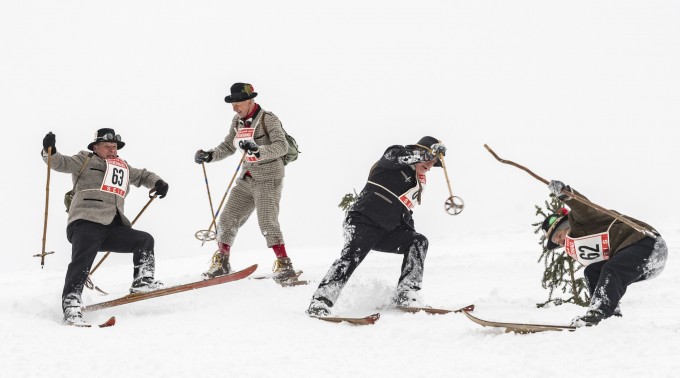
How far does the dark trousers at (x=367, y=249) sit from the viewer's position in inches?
230

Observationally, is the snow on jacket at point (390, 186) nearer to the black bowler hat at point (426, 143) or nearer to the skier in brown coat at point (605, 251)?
the black bowler hat at point (426, 143)

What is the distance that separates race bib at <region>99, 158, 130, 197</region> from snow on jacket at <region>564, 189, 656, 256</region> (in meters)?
4.34

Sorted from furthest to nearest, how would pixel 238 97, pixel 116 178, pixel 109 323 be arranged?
pixel 238 97, pixel 116 178, pixel 109 323

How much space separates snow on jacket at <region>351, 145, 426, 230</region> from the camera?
5.92 m

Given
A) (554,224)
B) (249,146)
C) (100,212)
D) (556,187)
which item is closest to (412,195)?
(554,224)

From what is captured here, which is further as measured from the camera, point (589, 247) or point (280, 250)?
point (280, 250)

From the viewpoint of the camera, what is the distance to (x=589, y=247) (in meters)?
5.28

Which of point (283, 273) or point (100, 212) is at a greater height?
point (100, 212)

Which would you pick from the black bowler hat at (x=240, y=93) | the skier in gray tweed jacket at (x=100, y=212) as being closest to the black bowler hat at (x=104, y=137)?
the skier in gray tweed jacket at (x=100, y=212)

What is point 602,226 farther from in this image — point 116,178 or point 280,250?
point 116,178

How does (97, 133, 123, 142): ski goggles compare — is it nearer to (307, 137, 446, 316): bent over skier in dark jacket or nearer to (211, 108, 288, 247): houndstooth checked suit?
(211, 108, 288, 247): houndstooth checked suit

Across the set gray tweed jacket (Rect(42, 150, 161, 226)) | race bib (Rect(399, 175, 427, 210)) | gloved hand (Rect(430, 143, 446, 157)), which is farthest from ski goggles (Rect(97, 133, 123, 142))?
gloved hand (Rect(430, 143, 446, 157))

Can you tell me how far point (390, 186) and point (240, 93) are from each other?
2421mm

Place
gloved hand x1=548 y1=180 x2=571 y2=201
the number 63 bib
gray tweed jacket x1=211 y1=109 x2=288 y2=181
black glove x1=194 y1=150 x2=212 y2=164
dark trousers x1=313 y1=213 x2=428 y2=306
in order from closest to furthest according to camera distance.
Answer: gloved hand x1=548 y1=180 x2=571 y2=201 < the number 63 bib < dark trousers x1=313 y1=213 x2=428 y2=306 < gray tweed jacket x1=211 y1=109 x2=288 y2=181 < black glove x1=194 y1=150 x2=212 y2=164
